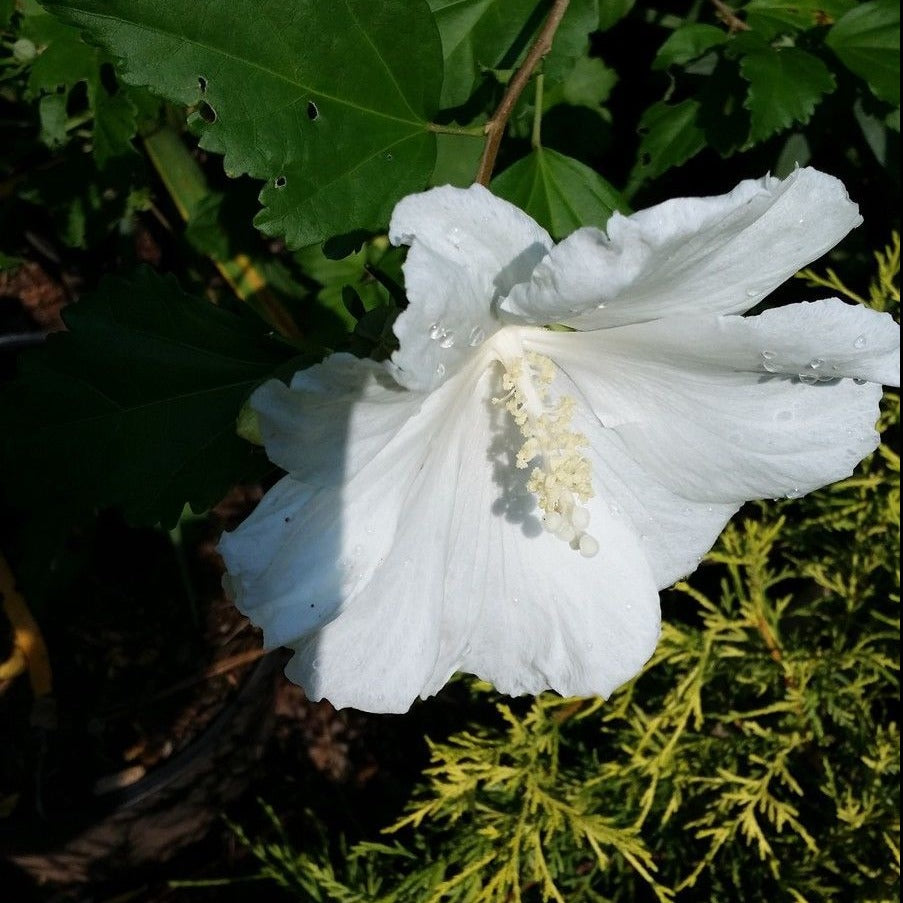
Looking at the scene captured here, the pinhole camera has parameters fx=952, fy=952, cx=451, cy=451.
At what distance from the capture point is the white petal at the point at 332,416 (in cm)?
93

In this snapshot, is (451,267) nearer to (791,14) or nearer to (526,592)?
(526,592)

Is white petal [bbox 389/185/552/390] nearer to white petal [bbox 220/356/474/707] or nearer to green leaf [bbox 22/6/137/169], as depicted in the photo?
white petal [bbox 220/356/474/707]

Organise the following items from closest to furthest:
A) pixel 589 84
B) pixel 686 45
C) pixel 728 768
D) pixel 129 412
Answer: pixel 129 412
pixel 686 45
pixel 589 84
pixel 728 768

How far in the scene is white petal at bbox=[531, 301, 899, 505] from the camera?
41.6 inches

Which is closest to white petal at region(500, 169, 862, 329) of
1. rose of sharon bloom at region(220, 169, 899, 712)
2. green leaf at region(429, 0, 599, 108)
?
rose of sharon bloom at region(220, 169, 899, 712)

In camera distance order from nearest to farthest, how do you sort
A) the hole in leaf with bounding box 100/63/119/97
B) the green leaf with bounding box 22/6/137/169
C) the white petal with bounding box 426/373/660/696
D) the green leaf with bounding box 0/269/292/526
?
the white petal with bounding box 426/373/660/696, the green leaf with bounding box 0/269/292/526, the green leaf with bounding box 22/6/137/169, the hole in leaf with bounding box 100/63/119/97

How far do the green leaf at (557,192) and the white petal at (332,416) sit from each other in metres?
0.51

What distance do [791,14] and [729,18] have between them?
0.39ft

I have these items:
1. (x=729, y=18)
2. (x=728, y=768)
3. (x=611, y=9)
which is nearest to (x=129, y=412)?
(x=611, y=9)

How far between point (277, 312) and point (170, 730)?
122cm

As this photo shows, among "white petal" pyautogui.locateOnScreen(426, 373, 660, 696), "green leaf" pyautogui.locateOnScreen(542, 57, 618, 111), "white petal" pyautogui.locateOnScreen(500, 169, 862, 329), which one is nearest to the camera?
"white petal" pyautogui.locateOnScreen(500, 169, 862, 329)

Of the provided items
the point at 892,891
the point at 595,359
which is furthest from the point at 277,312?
the point at 892,891

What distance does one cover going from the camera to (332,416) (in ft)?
3.21

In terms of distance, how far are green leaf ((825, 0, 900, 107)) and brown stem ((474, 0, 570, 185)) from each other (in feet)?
2.06
